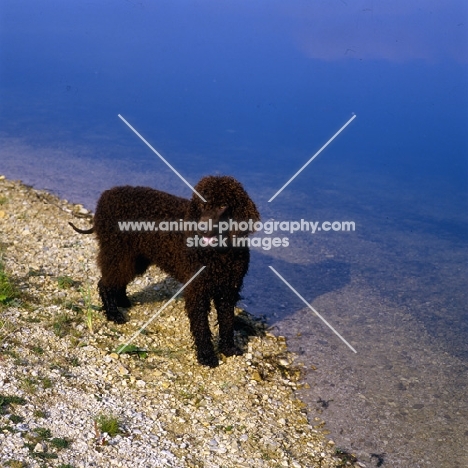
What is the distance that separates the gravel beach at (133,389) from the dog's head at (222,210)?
47.9 inches

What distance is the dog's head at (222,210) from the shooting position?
17.0 feet

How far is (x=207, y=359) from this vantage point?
5613mm

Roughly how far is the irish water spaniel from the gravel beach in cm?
27

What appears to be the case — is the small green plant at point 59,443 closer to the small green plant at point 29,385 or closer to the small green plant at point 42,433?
the small green plant at point 42,433

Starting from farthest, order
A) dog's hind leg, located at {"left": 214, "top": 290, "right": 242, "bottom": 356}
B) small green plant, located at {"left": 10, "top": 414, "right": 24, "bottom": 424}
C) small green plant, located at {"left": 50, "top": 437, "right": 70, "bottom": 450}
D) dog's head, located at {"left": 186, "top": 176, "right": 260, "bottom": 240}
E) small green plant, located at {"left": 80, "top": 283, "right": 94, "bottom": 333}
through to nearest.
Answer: small green plant, located at {"left": 80, "top": 283, "right": 94, "bottom": 333} < dog's hind leg, located at {"left": 214, "top": 290, "right": 242, "bottom": 356} < dog's head, located at {"left": 186, "top": 176, "right": 260, "bottom": 240} < small green plant, located at {"left": 10, "top": 414, "right": 24, "bottom": 424} < small green plant, located at {"left": 50, "top": 437, "right": 70, "bottom": 450}

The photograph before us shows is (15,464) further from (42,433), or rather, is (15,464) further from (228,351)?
(228,351)

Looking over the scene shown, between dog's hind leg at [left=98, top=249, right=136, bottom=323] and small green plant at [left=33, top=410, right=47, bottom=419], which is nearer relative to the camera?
small green plant at [left=33, top=410, right=47, bottom=419]

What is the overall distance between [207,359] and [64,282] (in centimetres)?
181

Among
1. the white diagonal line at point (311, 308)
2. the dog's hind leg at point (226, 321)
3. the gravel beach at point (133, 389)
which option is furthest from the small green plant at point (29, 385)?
the white diagonal line at point (311, 308)

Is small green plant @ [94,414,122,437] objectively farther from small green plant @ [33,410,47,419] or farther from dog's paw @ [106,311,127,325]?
dog's paw @ [106,311,127,325]

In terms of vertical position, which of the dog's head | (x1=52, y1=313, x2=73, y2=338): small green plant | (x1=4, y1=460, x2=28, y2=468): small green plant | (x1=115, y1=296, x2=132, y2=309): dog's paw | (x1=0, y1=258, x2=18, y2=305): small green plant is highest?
the dog's head

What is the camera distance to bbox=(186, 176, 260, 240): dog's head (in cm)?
517

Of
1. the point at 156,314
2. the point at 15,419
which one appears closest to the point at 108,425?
the point at 15,419

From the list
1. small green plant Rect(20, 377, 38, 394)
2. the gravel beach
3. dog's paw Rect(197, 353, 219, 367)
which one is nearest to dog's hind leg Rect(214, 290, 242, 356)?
the gravel beach
